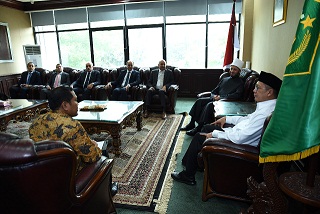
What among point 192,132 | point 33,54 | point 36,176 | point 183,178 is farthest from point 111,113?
point 33,54

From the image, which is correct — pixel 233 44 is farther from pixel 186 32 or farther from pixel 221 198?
pixel 221 198

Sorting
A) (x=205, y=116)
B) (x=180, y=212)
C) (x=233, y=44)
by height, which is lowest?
(x=180, y=212)

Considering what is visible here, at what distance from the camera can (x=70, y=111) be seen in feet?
5.20

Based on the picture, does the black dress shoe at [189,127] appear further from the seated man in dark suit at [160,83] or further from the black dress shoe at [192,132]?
the seated man in dark suit at [160,83]

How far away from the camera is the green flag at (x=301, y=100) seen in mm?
992

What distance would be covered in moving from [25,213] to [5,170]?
26cm

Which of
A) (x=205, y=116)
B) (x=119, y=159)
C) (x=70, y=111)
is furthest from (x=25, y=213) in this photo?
(x=205, y=116)

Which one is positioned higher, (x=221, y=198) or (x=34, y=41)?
(x=34, y=41)

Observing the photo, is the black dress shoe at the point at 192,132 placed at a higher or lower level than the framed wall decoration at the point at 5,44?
lower

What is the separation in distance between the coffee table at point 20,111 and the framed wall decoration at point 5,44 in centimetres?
283

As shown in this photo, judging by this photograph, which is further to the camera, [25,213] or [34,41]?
[34,41]

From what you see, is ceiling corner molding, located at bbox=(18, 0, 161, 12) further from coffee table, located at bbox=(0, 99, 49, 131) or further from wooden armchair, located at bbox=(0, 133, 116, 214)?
wooden armchair, located at bbox=(0, 133, 116, 214)

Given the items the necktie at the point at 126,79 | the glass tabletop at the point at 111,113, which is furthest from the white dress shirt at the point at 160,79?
the glass tabletop at the point at 111,113

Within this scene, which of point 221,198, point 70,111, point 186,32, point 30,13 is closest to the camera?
point 70,111
